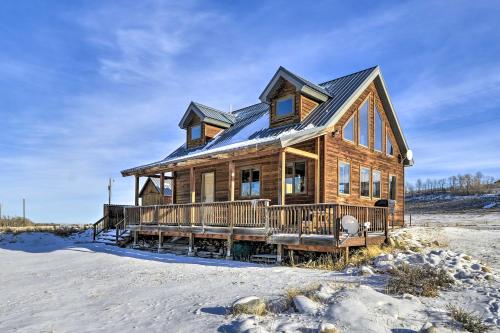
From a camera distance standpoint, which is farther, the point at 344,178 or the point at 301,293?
the point at 344,178

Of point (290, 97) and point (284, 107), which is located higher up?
point (290, 97)

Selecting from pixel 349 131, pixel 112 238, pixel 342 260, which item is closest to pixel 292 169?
pixel 349 131

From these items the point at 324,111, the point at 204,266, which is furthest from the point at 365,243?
the point at 324,111

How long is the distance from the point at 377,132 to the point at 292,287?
14.1 meters

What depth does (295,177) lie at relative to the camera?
1798 centimetres

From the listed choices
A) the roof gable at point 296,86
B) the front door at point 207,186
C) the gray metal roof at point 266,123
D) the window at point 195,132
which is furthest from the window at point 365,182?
the window at point 195,132

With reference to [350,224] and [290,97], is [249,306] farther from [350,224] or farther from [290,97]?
[290,97]

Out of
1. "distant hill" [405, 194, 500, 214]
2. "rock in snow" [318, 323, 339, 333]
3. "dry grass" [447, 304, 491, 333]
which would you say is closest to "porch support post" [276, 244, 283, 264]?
"dry grass" [447, 304, 491, 333]

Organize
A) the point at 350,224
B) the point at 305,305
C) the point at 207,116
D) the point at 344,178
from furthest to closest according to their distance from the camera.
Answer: the point at 207,116 < the point at 344,178 < the point at 350,224 < the point at 305,305

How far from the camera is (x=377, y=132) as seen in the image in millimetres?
21219

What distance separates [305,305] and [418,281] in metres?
3.02

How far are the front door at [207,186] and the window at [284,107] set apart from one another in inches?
197

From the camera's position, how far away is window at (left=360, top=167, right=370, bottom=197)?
19734 mm

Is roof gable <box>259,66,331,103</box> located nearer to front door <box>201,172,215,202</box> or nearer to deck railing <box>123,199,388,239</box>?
front door <box>201,172,215,202</box>
